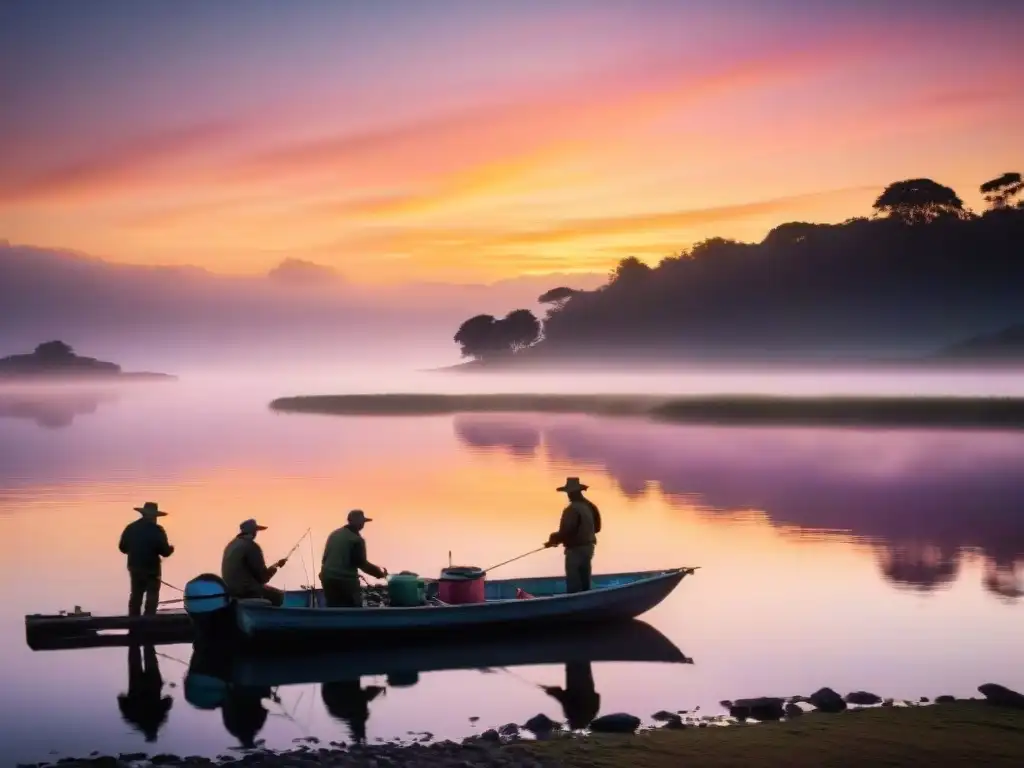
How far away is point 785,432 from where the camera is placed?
9206cm

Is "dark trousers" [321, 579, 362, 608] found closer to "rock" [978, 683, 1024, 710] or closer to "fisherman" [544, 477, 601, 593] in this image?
"fisherman" [544, 477, 601, 593]

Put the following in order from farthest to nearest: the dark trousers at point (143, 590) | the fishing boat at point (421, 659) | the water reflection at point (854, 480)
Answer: the water reflection at point (854, 480), the dark trousers at point (143, 590), the fishing boat at point (421, 659)

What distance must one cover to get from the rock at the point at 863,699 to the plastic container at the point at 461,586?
7749 mm

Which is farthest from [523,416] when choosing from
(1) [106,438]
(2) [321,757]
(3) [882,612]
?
(2) [321,757]

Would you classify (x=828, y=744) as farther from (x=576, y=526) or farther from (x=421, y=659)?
(x=576, y=526)

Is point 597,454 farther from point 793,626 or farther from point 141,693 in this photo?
point 141,693

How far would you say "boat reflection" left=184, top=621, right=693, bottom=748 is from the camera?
16625 mm

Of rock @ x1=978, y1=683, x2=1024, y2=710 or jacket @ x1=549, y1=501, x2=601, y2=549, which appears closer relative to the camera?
rock @ x1=978, y1=683, x2=1024, y2=710

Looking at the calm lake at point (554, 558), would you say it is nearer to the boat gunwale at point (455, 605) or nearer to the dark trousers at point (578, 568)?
the boat gunwale at point (455, 605)

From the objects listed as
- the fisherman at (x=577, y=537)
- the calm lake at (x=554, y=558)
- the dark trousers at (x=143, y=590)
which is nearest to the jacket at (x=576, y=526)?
the fisherman at (x=577, y=537)

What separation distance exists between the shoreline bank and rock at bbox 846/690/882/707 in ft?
2.96

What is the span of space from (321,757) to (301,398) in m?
146

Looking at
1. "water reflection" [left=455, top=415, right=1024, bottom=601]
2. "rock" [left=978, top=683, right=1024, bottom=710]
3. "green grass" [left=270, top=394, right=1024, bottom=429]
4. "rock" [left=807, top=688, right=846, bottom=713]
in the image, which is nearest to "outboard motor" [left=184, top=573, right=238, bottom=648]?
"rock" [left=807, top=688, right=846, bottom=713]

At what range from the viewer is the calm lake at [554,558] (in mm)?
16844
